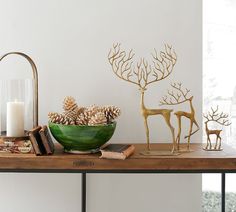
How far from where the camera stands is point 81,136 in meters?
1.33

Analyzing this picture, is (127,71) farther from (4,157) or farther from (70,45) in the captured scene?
(4,157)

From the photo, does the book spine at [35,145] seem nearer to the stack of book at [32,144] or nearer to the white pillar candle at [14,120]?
the stack of book at [32,144]

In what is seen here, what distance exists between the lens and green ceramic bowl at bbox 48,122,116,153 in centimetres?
133

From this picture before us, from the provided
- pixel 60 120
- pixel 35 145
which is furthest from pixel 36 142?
pixel 60 120

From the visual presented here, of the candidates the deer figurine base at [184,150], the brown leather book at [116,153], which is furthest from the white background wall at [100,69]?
the brown leather book at [116,153]

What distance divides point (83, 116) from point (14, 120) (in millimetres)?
259

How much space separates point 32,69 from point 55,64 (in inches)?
4.5

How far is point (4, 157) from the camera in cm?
131

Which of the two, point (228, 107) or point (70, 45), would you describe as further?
point (228, 107)

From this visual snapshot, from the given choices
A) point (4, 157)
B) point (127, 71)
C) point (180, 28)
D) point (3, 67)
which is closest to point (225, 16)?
point (180, 28)

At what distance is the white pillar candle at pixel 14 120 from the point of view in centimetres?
143

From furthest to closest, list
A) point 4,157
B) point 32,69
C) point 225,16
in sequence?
point 225,16, point 32,69, point 4,157

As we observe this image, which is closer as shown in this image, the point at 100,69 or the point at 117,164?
the point at 117,164

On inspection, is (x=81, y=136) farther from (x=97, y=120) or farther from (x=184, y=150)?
(x=184, y=150)
